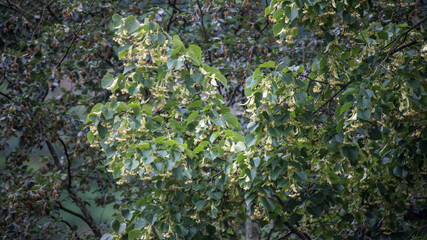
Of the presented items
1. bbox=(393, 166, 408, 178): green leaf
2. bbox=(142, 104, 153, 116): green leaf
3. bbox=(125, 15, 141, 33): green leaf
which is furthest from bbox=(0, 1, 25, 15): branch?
bbox=(393, 166, 408, 178): green leaf

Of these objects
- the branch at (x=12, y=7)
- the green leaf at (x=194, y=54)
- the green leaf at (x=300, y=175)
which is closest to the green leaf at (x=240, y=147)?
the green leaf at (x=300, y=175)

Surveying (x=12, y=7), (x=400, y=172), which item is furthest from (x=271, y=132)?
(x=12, y=7)

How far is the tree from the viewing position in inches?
79.6

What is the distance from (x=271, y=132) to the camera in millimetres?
2002

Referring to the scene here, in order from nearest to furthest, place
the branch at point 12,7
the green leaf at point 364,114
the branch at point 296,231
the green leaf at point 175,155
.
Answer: the green leaf at point 364,114, the green leaf at point 175,155, the branch at point 296,231, the branch at point 12,7

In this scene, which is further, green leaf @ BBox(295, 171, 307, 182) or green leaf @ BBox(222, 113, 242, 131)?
green leaf @ BBox(222, 113, 242, 131)

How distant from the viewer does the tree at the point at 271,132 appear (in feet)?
6.63

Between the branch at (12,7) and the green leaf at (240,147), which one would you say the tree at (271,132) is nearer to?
the green leaf at (240,147)

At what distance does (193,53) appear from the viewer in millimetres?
2123

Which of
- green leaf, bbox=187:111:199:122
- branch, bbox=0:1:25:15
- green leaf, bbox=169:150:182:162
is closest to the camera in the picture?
green leaf, bbox=169:150:182:162

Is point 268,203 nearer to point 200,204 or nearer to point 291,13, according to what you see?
point 200,204

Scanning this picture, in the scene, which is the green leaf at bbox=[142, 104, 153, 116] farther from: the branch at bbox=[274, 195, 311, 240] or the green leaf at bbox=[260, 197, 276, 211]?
the branch at bbox=[274, 195, 311, 240]

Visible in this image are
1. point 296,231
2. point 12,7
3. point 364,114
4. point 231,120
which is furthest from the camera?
point 12,7

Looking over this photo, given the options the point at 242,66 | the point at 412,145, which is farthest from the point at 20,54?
the point at 412,145
